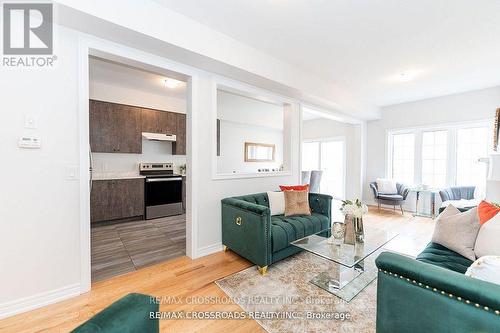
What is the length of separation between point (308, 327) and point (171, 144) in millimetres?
4634

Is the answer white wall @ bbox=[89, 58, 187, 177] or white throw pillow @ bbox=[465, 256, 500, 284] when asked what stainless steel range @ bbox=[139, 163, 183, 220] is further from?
white throw pillow @ bbox=[465, 256, 500, 284]

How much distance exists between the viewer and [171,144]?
17.1 ft

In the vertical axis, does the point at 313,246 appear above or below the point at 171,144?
below

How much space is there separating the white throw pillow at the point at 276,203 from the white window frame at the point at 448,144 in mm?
4158


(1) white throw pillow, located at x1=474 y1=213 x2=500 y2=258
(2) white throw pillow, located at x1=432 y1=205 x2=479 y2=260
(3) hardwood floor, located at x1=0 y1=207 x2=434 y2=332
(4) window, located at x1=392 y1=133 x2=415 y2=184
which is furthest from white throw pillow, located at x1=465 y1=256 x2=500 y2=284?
(4) window, located at x1=392 y1=133 x2=415 y2=184

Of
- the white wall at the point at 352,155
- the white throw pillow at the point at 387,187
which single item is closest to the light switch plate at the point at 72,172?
the white throw pillow at the point at 387,187

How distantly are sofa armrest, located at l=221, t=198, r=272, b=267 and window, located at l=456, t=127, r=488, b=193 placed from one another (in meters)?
4.97

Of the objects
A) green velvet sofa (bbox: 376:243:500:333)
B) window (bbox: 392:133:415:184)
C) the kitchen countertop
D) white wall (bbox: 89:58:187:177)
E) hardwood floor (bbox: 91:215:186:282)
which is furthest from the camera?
window (bbox: 392:133:415:184)

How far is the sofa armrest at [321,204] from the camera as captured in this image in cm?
324

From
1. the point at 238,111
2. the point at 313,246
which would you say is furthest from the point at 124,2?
the point at 238,111

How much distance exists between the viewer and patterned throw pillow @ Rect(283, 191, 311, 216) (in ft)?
10.1

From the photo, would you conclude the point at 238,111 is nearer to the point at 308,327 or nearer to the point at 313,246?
the point at 313,246

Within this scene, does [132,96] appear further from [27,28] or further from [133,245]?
[133,245]

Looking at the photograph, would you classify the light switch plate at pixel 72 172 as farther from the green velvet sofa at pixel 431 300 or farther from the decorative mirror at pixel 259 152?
the decorative mirror at pixel 259 152
